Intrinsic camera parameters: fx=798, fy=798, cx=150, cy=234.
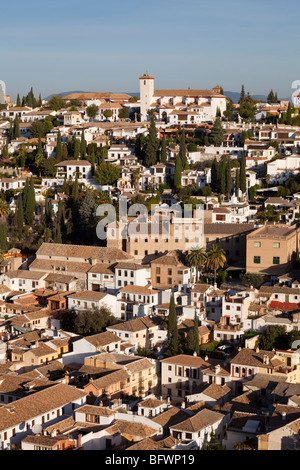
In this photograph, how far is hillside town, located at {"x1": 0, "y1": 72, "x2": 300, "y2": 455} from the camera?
19.9 metres

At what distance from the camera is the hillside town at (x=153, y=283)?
1992 cm

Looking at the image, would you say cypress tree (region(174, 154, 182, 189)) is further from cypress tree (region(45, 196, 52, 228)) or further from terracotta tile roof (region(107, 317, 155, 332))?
terracotta tile roof (region(107, 317, 155, 332))

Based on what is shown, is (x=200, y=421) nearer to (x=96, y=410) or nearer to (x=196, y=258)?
(x=96, y=410)

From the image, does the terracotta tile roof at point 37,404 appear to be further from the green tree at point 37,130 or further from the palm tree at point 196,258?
the green tree at point 37,130

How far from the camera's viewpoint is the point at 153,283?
1187 inches

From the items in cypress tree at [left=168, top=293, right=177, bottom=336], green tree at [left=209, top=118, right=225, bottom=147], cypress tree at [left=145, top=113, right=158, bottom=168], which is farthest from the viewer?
green tree at [left=209, top=118, right=225, bottom=147]

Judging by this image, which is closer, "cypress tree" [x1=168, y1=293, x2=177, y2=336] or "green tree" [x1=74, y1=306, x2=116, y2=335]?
"cypress tree" [x1=168, y1=293, x2=177, y2=336]

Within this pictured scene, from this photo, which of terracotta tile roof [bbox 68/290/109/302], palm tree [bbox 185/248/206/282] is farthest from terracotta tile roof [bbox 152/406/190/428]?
palm tree [bbox 185/248/206/282]

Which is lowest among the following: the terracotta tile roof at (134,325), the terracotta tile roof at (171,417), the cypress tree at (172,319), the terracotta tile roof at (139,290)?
the terracotta tile roof at (171,417)

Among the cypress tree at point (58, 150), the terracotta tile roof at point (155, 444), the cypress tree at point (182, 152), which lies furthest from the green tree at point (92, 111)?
the terracotta tile roof at point (155, 444)

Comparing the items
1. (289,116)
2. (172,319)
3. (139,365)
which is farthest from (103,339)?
(289,116)

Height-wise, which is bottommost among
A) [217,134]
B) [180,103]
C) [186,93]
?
[217,134]

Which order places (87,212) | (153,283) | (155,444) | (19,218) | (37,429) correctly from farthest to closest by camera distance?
(19,218), (87,212), (153,283), (37,429), (155,444)

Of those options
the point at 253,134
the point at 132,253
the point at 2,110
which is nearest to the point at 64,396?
the point at 132,253
